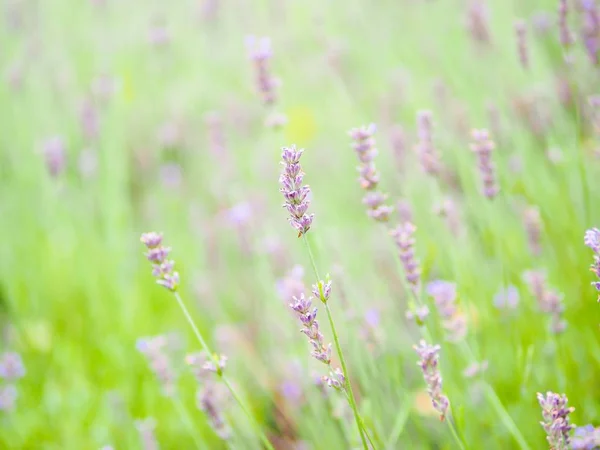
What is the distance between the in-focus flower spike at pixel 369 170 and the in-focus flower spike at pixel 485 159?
0.30m

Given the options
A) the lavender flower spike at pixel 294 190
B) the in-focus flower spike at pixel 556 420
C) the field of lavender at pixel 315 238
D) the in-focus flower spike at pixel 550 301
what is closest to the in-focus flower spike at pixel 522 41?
the field of lavender at pixel 315 238

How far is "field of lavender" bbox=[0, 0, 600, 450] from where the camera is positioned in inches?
59.2

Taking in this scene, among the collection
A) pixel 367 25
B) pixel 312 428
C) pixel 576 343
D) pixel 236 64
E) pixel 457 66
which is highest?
pixel 236 64

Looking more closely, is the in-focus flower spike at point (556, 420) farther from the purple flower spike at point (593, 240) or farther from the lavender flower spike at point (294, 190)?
the lavender flower spike at point (294, 190)

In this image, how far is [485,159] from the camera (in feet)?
4.72

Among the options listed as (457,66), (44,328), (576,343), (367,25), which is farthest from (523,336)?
(367,25)

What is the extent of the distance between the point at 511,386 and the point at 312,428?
0.66m

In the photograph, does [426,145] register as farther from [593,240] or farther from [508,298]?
[593,240]

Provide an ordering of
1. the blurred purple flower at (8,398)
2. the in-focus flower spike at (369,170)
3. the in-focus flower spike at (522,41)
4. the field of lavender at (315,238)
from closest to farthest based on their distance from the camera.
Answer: the in-focus flower spike at (369,170) → the field of lavender at (315,238) → the in-focus flower spike at (522,41) → the blurred purple flower at (8,398)

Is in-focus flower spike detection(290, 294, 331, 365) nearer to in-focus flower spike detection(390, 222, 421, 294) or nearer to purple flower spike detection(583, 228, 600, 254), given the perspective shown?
in-focus flower spike detection(390, 222, 421, 294)

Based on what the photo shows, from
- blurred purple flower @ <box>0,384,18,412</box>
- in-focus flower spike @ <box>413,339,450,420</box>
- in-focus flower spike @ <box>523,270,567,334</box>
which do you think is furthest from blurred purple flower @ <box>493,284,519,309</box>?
blurred purple flower @ <box>0,384,18,412</box>

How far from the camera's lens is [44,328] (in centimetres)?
263

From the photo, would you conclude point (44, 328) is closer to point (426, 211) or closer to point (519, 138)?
point (426, 211)

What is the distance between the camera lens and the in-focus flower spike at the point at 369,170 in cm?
124
